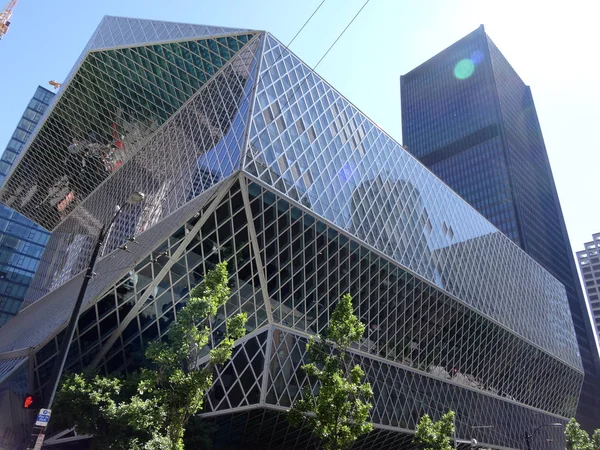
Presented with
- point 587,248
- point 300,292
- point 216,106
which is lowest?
point 300,292

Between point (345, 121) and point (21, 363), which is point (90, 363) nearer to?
point (21, 363)

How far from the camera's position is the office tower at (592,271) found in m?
170

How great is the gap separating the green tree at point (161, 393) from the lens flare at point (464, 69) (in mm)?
175582

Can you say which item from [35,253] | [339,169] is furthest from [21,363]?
A: [35,253]

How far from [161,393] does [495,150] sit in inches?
6058

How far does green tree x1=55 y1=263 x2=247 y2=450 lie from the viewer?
57.9 feet

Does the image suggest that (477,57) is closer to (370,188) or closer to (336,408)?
(370,188)

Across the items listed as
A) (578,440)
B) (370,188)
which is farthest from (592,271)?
(370,188)

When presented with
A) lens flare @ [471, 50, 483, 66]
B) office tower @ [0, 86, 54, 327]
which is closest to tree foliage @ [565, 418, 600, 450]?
office tower @ [0, 86, 54, 327]

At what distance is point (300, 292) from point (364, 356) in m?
9.53

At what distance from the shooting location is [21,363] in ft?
80.5

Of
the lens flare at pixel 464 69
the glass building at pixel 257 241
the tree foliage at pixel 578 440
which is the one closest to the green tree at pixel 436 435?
the glass building at pixel 257 241

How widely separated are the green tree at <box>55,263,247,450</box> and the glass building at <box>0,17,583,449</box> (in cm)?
541

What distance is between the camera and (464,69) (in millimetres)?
173375
